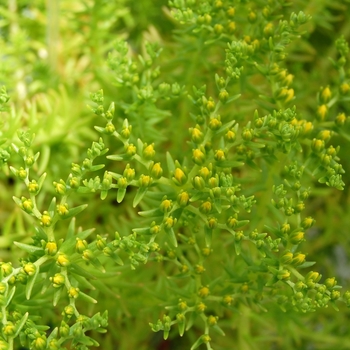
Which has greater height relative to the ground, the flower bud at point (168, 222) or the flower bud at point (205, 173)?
the flower bud at point (205, 173)

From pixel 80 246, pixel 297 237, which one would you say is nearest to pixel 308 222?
pixel 297 237

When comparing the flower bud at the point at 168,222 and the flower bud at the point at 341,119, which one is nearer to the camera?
the flower bud at the point at 168,222

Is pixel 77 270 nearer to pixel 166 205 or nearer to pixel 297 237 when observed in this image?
pixel 166 205

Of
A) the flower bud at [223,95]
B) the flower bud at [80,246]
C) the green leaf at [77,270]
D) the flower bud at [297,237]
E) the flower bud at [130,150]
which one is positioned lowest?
the green leaf at [77,270]

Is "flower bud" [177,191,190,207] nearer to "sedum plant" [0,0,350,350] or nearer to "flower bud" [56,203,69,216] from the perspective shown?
"sedum plant" [0,0,350,350]

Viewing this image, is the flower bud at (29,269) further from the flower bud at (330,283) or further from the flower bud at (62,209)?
the flower bud at (330,283)

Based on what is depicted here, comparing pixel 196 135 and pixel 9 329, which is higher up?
pixel 196 135

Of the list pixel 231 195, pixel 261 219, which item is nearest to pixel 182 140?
pixel 261 219

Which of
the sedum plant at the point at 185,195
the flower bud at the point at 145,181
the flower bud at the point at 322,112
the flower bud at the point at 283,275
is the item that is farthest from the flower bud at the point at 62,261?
the flower bud at the point at 322,112
